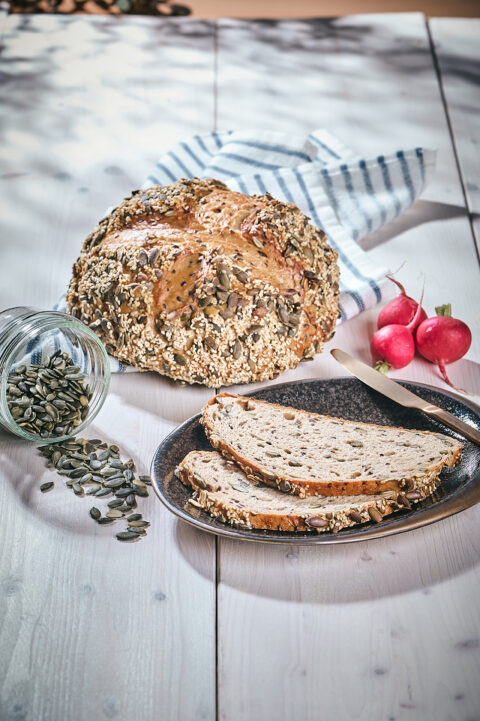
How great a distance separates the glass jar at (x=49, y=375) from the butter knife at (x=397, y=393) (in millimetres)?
613

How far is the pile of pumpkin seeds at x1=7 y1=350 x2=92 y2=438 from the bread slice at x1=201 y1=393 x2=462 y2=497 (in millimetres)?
315

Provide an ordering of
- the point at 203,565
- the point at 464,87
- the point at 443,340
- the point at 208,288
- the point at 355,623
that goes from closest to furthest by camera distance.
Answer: the point at 355,623 → the point at 203,565 → the point at 208,288 → the point at 443,340 → the point at 464,87

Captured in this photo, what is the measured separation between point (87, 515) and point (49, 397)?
30cm

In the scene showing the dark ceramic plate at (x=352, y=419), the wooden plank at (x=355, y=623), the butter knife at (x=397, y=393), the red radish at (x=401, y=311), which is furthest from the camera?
the red radish at (x=401, y=311)

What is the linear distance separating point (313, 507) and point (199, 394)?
582 mm

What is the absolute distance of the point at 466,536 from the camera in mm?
1680

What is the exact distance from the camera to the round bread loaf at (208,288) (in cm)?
202

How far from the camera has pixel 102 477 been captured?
1.82 metres

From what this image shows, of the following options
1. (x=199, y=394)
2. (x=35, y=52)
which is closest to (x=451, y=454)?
(x=199, y=394)

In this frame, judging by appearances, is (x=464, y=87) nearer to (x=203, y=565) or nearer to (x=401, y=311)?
(x=401, y=311)

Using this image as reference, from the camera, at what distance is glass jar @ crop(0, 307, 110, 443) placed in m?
1.83

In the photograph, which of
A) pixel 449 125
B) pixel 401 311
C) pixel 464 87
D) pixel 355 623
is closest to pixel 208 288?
pixel 401 311

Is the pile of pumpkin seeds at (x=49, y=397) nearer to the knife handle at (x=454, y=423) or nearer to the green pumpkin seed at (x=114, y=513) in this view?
the green pumpkin seed at (x=114, y=513)

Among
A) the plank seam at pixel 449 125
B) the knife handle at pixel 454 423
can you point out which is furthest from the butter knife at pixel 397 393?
the plank seam at pixel 449 125
